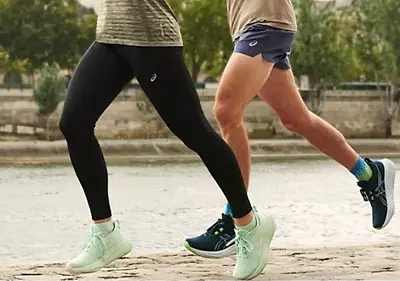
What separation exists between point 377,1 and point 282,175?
19586 millimetres

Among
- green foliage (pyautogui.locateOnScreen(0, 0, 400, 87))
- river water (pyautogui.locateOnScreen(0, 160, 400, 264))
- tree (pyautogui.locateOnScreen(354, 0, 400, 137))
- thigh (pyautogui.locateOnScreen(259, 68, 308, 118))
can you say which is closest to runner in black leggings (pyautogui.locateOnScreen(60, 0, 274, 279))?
thigh (pyautogui.locateOnScreen(259, 68, 308, 118))

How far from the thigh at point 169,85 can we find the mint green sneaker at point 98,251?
526 mm

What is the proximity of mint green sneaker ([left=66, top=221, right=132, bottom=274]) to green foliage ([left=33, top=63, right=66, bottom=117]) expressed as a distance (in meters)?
24.8

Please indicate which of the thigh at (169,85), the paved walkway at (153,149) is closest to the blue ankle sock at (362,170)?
the thigh at (169,85)

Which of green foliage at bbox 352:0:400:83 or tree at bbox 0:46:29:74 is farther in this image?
tree at bbox 0:46:29:74

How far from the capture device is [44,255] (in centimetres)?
552

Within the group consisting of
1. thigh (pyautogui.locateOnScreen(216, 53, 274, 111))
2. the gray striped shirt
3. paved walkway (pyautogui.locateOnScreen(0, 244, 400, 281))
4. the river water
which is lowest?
the river water

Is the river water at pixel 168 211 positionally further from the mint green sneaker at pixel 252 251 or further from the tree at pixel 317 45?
the tree at pixel 317 45

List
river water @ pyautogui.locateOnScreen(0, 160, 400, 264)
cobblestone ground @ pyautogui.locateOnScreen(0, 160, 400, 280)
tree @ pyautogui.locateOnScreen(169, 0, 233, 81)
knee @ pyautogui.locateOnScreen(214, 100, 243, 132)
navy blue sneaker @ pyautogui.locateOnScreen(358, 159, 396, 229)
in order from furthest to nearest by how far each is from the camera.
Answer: tree @ pyautogui.locateOnScreen(169, 0, 233, 81) → river water @ pyautogui.locateOnScreen(0, 160, 400, 264) → navy blue sneaker @ pyautogui.locateOnScreen(358, 159, 396, 229) → cobblestone ground @ pyautogui.locateOnScreen(0, 160, 400, 280) → knee @ pyautogui.locateOnScreen(214, 100, 243, 132)

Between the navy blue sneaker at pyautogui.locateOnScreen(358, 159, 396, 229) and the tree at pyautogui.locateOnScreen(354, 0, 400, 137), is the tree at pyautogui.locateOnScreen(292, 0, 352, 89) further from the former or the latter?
the navy blue sneaker at pyautogui.locateOnScreen(358, 159, 396, 229)

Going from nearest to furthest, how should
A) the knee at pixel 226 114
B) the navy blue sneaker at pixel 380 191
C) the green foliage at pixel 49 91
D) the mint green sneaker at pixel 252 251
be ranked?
1. the mint green sneaker at pixel 252 251
2. the knee at pixel 226 114
3. the navy blue sneaker at pixel 380 191
4. the green foliage at pixel 49 91

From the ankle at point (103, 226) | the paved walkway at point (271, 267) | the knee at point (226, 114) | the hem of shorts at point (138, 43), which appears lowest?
the paved walkway at point (271, 267)

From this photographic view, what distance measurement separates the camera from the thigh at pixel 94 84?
3354 mm

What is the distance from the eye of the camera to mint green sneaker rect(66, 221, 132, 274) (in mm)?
3408
